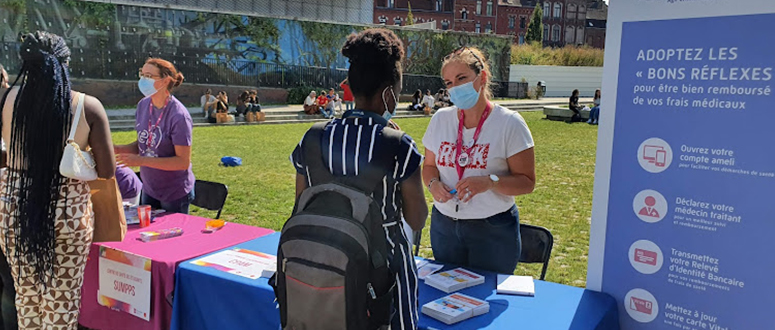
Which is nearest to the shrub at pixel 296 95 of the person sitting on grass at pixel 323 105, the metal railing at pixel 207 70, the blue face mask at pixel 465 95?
the metal railing at pixel 207 70

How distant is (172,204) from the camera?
12.4ft

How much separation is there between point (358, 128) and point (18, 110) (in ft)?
5.76

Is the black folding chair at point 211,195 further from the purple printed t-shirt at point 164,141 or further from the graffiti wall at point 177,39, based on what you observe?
the graffiti wall at point 177,39

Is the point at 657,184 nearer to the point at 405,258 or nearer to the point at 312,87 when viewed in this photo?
→ the point at 405,258

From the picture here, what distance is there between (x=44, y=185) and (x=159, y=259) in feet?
2.11

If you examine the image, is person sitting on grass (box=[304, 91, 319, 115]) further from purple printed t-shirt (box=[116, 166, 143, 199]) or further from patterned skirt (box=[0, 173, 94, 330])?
patterned skirt (box=[0, 173, 94, 330])

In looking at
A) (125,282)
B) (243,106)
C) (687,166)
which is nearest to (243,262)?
(125,282)

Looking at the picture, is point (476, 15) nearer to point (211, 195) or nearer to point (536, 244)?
point (211, 195)

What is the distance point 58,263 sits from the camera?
8.45ft

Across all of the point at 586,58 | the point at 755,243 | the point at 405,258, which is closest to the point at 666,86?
the point at 755,243

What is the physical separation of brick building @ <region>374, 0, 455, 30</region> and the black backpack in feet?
193

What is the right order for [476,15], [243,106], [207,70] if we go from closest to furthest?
[243,106], [207,70], [476,15]

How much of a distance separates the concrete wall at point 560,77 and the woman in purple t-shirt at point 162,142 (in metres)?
37.2

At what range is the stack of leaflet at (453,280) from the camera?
7.99ft
